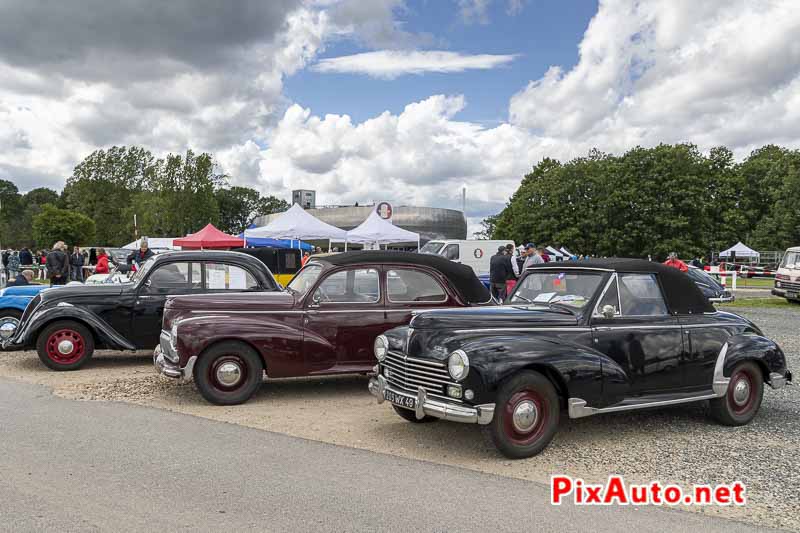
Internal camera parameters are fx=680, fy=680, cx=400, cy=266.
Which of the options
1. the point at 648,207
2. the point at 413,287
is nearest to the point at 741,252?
the point at 648,207

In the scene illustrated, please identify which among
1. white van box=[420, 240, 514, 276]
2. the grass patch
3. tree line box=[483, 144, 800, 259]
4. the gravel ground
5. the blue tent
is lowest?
the gravel ground

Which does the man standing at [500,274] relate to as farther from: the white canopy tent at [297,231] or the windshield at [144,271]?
the windshield at [144,271]

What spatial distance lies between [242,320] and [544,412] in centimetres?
363

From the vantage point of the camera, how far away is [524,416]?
573 centimetres

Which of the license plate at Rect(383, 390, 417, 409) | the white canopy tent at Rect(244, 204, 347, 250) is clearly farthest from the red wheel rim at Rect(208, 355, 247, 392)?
the white canopy tent at Rect(244, 204, 347, 250)

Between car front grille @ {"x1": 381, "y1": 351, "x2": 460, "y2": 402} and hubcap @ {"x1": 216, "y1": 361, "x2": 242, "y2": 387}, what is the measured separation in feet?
6.88

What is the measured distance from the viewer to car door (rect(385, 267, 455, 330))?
8438 millimetres

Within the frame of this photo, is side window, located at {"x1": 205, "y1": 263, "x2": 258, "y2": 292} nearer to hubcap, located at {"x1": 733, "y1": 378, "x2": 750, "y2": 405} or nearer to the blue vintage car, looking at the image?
the blue vintage car

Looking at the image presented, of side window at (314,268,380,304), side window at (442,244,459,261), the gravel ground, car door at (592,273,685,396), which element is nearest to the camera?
the gravel ground

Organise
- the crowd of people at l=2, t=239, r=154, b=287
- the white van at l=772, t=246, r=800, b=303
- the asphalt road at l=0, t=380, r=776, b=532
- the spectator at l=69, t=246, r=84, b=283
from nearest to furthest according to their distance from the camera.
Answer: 1. the asphalt road at l=0, t=380, r=776, b=532
2. the crowd of people at l=2, t=239, r=154, b=287
3. the white van at l=772, t=246, r=800, b=303
4. the spectator at l=69, t=246, r=84, b=283

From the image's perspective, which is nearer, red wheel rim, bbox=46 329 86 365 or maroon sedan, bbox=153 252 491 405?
maroon sedan, bbox=153 252 491 405

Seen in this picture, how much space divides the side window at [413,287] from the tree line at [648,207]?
45.1 metres

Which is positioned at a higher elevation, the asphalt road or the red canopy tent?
the red canopy tent

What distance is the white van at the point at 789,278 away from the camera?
23.0 m
